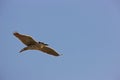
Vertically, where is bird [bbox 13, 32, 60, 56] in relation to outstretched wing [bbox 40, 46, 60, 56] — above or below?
below

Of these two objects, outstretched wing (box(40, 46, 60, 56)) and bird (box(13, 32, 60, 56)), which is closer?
bird (box(13, 32, 60, 56))

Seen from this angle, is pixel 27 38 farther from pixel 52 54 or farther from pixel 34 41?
pixel 52 54

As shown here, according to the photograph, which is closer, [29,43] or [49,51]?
[29,43]

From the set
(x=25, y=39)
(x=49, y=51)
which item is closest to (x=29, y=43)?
(x=25, y=39)

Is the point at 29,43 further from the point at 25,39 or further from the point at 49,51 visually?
the point at 49,51

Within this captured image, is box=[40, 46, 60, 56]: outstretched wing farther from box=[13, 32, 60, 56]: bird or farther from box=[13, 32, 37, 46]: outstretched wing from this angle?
box=[13, 32, 37, 46]: outstretched wing

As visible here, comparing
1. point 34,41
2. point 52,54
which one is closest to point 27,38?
point 34,41

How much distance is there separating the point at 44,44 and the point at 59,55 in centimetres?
198

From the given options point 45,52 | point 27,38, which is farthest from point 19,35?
point 45,52

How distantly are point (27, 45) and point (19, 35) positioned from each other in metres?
0.86

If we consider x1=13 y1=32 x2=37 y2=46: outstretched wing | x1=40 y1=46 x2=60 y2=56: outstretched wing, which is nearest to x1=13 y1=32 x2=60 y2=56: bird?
x1=13 y1=32 x2=37 y2=46: outstretched wing

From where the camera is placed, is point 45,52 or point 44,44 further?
point 45,52

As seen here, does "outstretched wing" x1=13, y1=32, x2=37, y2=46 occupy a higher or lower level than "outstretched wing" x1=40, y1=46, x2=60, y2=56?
lower

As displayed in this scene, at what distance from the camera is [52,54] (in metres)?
26.4
